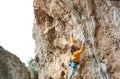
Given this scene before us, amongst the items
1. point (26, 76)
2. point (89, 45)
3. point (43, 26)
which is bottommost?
point (26, 76)

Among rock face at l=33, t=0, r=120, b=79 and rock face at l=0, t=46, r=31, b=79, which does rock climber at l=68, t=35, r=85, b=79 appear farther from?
rock face at l=0, t=46, r=31, b=79

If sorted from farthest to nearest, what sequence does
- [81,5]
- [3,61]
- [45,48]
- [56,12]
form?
[3,61] < [45,48] < [56,12] < [81,5]

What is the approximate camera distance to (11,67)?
2111 centimetres

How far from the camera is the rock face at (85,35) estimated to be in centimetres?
1098

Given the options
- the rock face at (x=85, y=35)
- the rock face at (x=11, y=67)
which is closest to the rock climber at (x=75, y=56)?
the rock face at (x=85, y=35)

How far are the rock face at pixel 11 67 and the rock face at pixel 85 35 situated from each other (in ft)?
22.2

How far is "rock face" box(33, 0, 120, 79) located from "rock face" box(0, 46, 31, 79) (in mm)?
6752

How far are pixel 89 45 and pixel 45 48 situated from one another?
3586mm

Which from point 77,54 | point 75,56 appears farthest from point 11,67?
point 77,54

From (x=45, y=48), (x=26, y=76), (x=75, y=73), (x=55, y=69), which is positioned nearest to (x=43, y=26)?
(x=45, y=48)

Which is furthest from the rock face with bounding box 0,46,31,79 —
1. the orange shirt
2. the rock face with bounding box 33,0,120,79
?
the orange shirt

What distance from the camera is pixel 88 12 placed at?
38.4 ft

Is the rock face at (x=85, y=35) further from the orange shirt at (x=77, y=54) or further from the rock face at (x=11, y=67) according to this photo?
the rock face at (x=11, y=67)

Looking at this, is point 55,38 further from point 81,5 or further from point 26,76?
point 26,76
